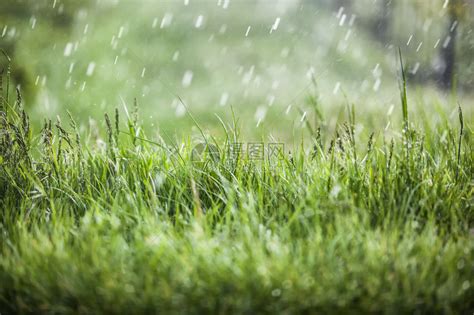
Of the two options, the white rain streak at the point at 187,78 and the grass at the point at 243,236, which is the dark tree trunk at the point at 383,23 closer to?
the white rain streak at the point at 187,78

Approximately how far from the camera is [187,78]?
11.2 metres

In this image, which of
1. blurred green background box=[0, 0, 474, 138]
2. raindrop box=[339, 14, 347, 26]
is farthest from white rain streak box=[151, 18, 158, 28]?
raindrop box=[339, 14, 347, 26]

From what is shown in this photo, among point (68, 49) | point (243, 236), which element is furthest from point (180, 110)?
point (243, 236)

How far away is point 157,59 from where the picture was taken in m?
10.9

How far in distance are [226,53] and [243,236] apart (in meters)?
10.4

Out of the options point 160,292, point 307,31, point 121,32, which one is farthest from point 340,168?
point 307,31

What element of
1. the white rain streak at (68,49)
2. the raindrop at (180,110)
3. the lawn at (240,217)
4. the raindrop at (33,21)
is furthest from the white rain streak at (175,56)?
the lawn at (240,217)

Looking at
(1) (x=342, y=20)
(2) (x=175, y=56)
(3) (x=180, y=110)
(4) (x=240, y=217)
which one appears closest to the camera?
(4) (x=240, y=217)

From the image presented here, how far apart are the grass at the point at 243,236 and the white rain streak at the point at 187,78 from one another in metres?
8.40

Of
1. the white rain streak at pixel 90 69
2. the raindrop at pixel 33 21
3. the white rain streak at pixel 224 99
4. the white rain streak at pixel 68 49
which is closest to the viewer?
the raindrop at pixel 33 21

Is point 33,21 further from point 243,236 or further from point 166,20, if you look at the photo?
point 243,236

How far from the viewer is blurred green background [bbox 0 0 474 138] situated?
7.57 metres

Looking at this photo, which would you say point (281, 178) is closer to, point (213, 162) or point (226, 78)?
point (213, 162)

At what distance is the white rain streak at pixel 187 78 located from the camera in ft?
36.1
